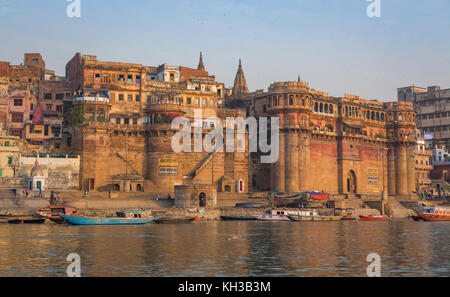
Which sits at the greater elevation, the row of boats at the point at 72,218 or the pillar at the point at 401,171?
the pillar at the point at 401,171

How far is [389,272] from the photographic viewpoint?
32.1 metres

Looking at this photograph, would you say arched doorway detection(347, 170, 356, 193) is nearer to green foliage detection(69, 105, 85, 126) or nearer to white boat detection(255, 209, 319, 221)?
white boat detection(255, 209, 319, 221)

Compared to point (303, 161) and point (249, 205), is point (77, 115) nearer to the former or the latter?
point (249, 205)

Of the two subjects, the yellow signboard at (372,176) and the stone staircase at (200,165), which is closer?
the stone staircase at (200,165)

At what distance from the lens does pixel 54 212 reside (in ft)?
209

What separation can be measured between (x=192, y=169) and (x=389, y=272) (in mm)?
57121

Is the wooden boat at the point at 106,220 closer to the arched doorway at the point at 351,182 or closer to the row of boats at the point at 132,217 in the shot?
the row of boats at the point at 132,217

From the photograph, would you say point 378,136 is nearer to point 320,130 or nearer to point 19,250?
point 320,130

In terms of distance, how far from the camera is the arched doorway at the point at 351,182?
102 m

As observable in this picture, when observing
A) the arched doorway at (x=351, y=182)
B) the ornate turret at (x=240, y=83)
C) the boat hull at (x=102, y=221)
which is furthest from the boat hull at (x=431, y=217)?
the ornate turret at (x=240, y=83)

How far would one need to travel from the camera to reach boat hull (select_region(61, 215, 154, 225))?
6288 centimetres
